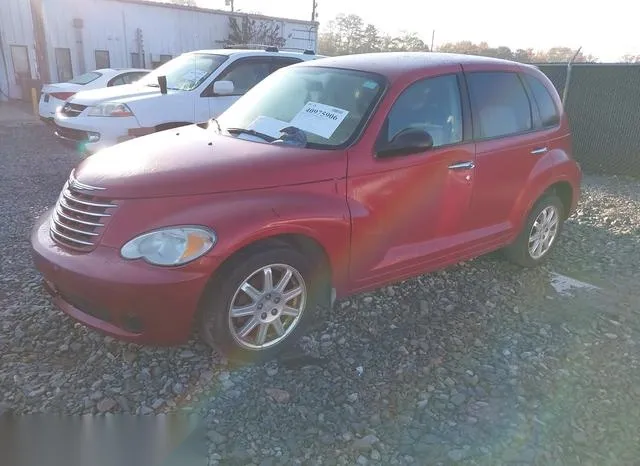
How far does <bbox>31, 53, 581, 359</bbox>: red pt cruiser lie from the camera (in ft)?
9.27

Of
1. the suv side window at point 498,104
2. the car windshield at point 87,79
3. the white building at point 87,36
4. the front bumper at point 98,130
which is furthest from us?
the white building at point 87,36

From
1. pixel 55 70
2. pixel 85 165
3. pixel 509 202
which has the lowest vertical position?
pixel 55 70

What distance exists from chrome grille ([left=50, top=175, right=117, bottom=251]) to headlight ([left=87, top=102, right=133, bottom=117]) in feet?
14.9

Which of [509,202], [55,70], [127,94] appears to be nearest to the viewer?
[509,202]

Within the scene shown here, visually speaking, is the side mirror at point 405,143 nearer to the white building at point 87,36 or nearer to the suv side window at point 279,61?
the suv side window at point 279,61

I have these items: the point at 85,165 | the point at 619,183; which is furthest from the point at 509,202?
the point at 619,183

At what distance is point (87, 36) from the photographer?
19547 mm

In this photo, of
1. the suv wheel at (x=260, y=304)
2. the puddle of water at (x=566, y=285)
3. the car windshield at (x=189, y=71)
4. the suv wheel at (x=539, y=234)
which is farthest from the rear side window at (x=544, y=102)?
the car windshield at (x=189, y=71)

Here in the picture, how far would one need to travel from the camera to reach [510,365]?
3.31m

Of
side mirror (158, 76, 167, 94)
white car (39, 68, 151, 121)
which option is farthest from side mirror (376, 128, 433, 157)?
white car (39, 68, 151, 121)

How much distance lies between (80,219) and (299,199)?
1245 millimetres

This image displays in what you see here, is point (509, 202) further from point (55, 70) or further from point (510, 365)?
point (55, 70)

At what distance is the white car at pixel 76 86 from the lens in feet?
38.4

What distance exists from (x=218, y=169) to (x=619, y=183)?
8.02 m
